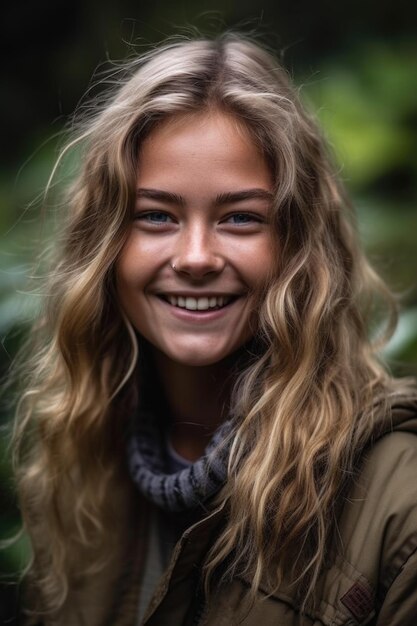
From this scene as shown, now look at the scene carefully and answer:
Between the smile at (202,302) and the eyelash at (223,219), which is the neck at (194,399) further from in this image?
the eyelash at (223,219)

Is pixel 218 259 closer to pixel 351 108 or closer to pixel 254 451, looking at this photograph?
pixel 254 451

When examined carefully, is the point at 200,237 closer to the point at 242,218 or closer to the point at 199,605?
the point at 242,218

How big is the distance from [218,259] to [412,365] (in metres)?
1.24

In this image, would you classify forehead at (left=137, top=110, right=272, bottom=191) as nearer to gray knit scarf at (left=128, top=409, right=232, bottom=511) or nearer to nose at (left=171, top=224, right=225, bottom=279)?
nose at (left=171, top=224, right=225, bottom=279)

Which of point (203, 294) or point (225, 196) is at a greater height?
point (225, 196)

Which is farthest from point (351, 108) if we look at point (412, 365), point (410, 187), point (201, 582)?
point (201, 582)

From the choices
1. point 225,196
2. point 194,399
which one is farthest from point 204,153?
point 194,399

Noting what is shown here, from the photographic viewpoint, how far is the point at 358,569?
2.07 meters

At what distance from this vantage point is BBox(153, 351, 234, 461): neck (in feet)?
8.18

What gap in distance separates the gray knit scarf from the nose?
407 millimetres

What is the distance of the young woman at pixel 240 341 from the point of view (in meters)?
2.13

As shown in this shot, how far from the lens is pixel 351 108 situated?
4.57 m

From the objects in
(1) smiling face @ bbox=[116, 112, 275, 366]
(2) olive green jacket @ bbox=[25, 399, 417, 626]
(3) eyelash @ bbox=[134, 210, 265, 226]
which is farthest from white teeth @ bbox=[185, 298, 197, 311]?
(2) olive green jacket @ bbox=[25, 399, 417, 626]

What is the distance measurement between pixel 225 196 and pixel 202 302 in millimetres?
279
